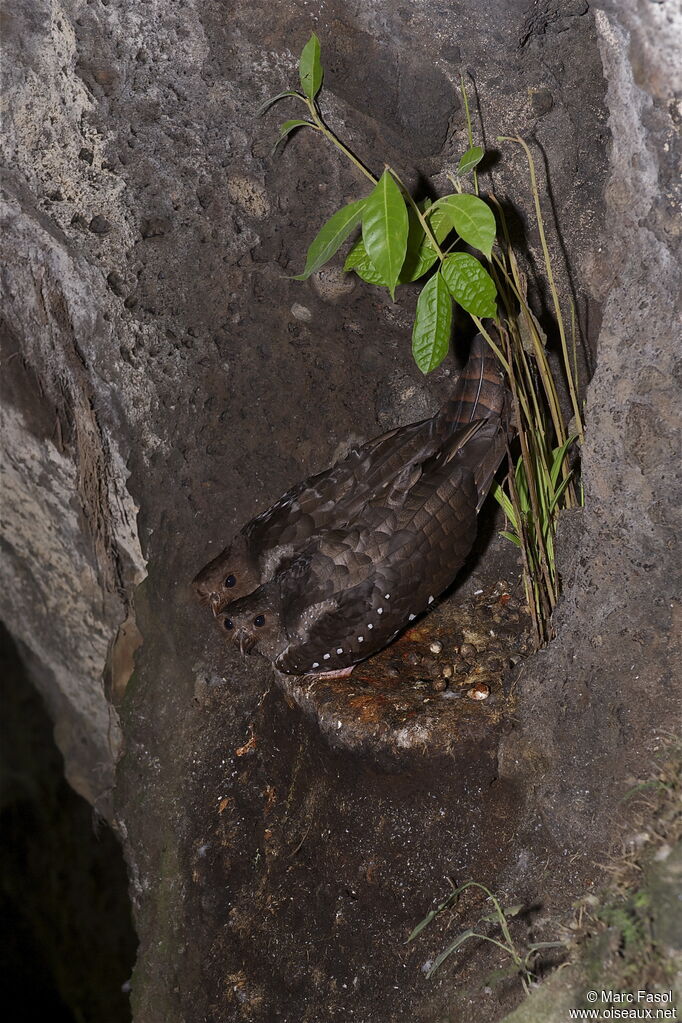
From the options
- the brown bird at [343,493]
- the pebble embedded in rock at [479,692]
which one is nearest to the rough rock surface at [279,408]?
the pebble embedded in rock at [479,692]

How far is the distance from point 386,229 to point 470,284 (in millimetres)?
267

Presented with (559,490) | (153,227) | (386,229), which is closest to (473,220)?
(386,229)

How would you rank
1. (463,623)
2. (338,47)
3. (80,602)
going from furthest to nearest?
(80,602)
(463,623)
(338,47)

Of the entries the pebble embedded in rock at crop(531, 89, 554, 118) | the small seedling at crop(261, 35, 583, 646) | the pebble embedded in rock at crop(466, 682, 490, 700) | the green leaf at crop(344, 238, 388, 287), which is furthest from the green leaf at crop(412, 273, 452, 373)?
the pebble embedded in rock at crop(466, 682, 490, 700)

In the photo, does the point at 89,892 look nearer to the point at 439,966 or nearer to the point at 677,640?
the point at 439,966

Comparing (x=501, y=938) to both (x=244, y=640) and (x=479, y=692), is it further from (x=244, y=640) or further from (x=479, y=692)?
(x=244, y=640)

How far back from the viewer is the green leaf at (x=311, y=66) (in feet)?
7.18

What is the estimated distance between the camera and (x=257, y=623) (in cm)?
287

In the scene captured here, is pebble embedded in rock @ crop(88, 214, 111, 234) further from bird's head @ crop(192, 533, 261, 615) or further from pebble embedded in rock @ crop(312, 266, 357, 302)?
bird's head @ crop(192, 533, 261, 615)

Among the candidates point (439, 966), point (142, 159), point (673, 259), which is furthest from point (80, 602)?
point (673, 259)

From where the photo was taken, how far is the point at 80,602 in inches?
153

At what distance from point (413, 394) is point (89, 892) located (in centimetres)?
402

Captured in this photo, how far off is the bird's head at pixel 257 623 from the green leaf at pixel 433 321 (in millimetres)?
1115

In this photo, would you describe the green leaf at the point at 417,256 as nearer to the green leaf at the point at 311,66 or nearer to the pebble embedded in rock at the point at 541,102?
the green leaf at the point at 311,66
